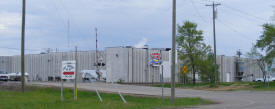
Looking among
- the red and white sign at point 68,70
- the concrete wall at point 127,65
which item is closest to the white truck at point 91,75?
the concrete wall at point 127,65

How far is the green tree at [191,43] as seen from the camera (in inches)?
2060

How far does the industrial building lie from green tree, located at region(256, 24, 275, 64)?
852cm

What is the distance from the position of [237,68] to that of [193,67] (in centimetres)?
3480

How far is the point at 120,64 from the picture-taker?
200 feet

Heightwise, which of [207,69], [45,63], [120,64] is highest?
[45,63]

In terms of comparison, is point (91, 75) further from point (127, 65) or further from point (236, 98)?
point (236, 98)

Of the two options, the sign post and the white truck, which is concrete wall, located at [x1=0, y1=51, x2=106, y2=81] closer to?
the white truck

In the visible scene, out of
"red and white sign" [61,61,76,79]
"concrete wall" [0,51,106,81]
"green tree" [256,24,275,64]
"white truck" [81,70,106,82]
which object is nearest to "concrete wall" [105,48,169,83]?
"white truck" [81,70,106,82]

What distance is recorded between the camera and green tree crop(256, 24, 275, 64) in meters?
44.7

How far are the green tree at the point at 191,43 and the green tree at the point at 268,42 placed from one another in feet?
27.6

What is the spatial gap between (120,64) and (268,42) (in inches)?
962

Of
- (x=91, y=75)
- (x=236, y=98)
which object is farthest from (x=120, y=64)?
(x=236, y=98)

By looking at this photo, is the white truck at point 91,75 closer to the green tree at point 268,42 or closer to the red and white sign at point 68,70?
the green tree at point 268,42

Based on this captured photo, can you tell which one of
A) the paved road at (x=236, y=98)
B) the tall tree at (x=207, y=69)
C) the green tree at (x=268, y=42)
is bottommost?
the paved road at (x=236, y=98)
